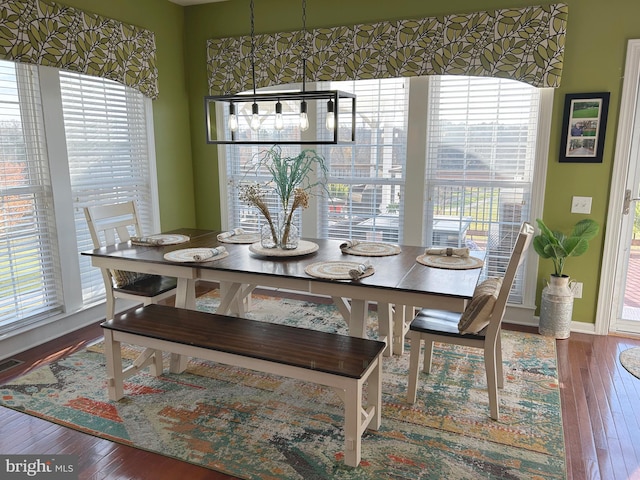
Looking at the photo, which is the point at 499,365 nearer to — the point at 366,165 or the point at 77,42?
the point at 366,165

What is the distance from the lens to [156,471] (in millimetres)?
2127

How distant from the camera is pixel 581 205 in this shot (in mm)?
3547

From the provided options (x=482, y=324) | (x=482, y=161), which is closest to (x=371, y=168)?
(x=482, y=161)

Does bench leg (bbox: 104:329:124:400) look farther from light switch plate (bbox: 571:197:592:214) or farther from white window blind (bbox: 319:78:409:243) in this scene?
light switch plate (bbox: 571:197:592:214)

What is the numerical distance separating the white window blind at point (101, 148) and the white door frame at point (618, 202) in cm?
379

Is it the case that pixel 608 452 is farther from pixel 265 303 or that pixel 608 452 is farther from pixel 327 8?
pixel 327 8

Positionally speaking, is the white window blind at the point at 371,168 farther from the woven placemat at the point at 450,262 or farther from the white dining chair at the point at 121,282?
the white dining chair at the point at 121,282

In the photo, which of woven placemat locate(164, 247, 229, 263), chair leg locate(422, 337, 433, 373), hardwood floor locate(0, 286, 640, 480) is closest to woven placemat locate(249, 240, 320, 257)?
woven placemat locate(164, 247, 229, 263)

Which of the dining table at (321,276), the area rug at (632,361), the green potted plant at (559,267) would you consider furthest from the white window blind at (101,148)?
the area rug at (632,361)

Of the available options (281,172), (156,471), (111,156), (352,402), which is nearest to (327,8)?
(281,172)

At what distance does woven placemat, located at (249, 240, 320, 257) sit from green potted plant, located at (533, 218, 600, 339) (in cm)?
170

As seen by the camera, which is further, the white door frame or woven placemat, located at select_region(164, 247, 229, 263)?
the white door frame

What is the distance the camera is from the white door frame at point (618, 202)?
3.30 m

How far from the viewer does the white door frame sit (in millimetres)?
3299
